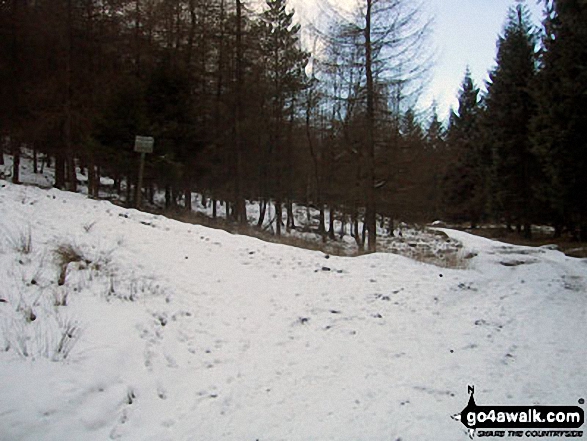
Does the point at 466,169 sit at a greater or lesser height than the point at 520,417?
greater

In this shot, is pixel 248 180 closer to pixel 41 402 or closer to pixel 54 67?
pixel 54 67

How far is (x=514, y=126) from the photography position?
24.5 metres

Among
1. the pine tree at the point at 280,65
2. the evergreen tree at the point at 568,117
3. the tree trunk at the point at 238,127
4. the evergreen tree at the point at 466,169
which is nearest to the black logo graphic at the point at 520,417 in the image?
the tree trunk at the point at 238,127

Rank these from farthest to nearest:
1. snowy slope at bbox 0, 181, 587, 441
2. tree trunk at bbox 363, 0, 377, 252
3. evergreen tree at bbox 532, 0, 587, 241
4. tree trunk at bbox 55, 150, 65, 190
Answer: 1. tree trunk at bbox 55, 150, 65, 190
2. evergreen tree at bbox 532, 0, 587, 241
3. tree trunk at bbox 363, 0, 377, 252
4. snowy slope at bbox 0, 181, 587, 441

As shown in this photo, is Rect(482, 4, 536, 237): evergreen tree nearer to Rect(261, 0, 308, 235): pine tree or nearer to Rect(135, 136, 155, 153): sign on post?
Rect(261, 0, 308, 235): pine tree

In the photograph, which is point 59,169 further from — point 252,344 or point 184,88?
point 252,344

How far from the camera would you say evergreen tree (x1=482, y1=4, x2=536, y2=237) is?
23766mm

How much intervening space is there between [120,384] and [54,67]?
775 inches

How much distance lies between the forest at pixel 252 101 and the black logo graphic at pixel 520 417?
31.6 ft

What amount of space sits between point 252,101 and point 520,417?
72.1ft

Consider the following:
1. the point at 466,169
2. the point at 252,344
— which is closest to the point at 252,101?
the point at 252,344

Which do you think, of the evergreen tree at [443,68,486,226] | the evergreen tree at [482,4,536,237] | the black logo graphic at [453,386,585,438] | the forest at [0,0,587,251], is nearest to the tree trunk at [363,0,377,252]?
the forest at [0,0,587,251]

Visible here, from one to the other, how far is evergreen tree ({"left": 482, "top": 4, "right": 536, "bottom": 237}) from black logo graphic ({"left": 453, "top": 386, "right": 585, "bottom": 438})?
2294 cm

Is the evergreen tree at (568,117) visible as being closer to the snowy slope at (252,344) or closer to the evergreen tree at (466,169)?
the snowy slope at (252,344)
